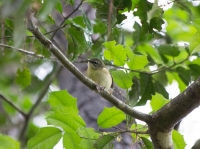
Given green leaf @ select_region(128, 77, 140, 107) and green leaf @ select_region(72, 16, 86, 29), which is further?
green leaf @ select_region(128, 77, 140, 107)

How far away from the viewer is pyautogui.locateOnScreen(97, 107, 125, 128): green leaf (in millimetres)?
1915

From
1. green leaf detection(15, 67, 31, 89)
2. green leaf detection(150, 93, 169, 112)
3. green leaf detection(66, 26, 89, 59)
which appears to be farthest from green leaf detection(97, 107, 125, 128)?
green leaf detection(15, 67, 31, 89)

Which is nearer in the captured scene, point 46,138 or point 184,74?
point 46,138

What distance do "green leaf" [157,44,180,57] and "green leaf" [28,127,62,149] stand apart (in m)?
1.09

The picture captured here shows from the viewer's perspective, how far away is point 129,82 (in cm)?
195

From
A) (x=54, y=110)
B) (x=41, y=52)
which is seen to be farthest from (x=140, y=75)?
(x=54, y=110)

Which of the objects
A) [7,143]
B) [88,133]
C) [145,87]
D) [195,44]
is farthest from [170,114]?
[145,87]

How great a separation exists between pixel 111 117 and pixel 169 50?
0.87m

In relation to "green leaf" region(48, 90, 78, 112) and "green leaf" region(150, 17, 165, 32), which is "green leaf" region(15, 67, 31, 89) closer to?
"green leaf" region(48, 90, 78, 112)

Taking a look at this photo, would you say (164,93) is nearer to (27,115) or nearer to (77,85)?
(77,85)

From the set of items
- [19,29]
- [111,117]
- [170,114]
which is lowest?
[19,29]

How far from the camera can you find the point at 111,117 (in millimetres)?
1931

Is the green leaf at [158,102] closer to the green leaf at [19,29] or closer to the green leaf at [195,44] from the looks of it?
the green leaf at [195,44]

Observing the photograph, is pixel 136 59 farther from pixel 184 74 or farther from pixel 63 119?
pixel 184 74
